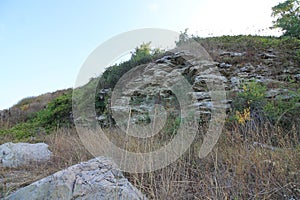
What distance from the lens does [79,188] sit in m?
2.14

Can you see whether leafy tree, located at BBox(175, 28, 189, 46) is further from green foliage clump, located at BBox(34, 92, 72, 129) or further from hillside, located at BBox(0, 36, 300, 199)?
green foliage clump, located at BBox(34, 92, 72, 129)

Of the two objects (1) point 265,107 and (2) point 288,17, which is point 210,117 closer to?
(1) point 265,107

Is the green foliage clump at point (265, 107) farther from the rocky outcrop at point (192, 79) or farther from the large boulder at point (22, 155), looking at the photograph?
the large boulder at point (22, 155)

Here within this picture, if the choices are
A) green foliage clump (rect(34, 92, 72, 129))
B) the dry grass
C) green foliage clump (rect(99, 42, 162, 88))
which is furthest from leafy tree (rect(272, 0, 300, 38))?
green foliage clump (rect(34, 92, 72, 129))

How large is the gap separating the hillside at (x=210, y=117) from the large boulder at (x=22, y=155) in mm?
273

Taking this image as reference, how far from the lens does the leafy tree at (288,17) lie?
9.61m

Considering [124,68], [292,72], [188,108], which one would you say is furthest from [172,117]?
[124,68]

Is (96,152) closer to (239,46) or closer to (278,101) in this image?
(278,101)

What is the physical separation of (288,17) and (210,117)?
361 inches

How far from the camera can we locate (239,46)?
26.5 feet

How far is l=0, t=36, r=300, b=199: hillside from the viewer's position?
223cm

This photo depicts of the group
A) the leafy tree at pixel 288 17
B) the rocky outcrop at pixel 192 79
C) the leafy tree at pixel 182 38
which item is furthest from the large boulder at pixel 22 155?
the leafy tree at pixel 288 17

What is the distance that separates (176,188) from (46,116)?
8139 mm

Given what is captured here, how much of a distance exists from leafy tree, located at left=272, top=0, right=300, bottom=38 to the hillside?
176 cm
